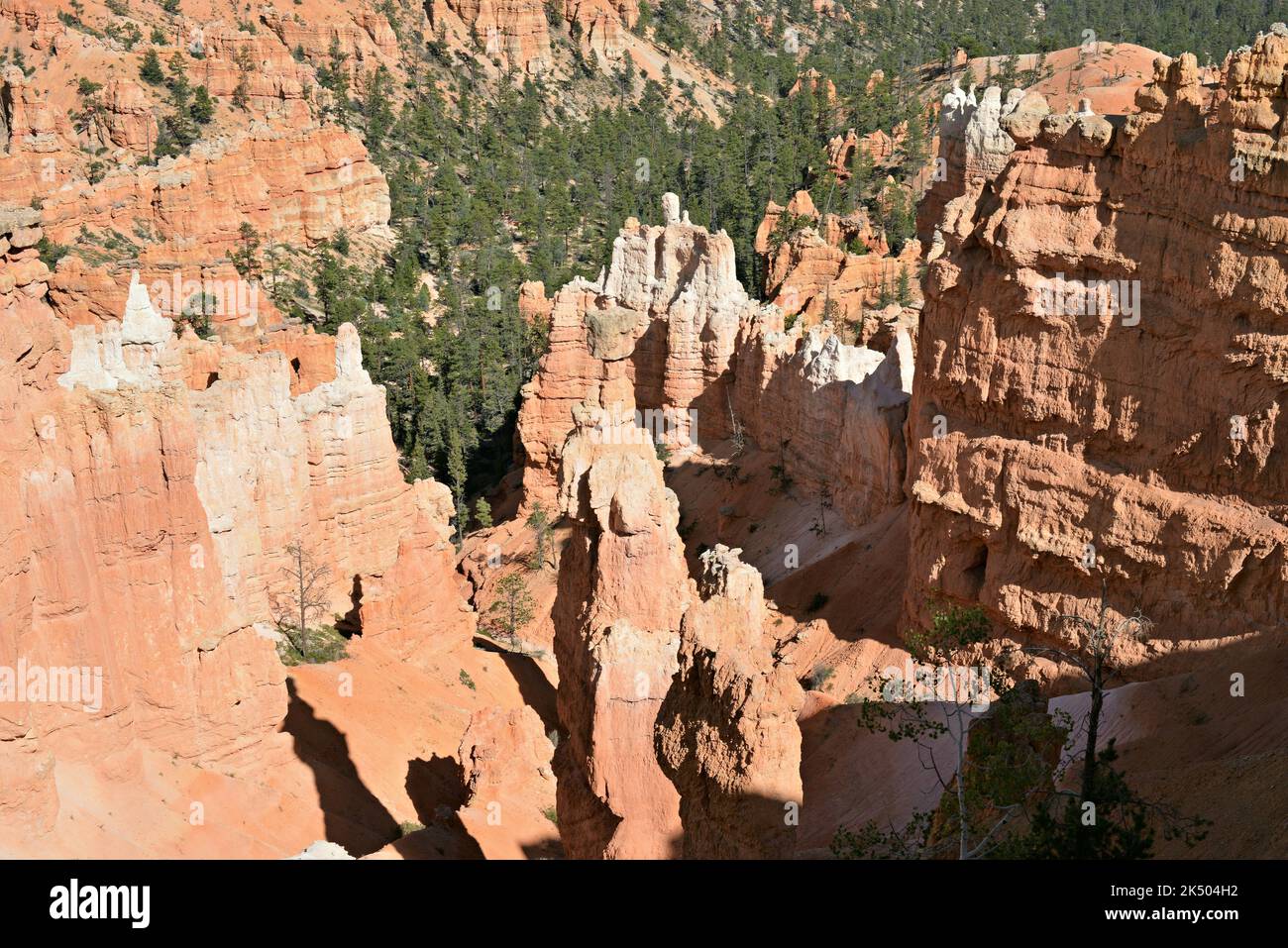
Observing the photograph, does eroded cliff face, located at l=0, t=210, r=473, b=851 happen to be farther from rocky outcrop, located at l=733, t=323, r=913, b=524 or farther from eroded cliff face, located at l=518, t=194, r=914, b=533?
eroded cliff face, located at l=518, t=194, r=914, b=533

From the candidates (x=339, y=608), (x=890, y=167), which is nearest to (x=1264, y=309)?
(x=339, y=608)

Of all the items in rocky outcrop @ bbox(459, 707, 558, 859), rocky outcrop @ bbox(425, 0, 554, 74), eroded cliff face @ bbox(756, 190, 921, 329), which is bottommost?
Result: rocky outcrop @ bbox(459, 707, 558, 859)

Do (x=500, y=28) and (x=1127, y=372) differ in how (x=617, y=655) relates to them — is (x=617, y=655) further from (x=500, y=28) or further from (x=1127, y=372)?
(x=500, y=28)

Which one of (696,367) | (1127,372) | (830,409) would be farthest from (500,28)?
(1127,372)

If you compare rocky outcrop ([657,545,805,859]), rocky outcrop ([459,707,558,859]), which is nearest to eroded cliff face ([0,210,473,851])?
rocky outcrop ([459,707,558,859])

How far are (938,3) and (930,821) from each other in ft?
427

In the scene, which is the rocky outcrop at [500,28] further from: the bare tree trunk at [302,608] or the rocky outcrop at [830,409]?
the bare tree trunk at [302,608]

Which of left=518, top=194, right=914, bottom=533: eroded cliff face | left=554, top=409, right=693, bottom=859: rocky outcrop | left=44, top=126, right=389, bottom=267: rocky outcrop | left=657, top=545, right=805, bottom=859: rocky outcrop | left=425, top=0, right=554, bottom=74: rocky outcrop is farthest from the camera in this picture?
left=425, top=0, right=554, bottom=74: rocky outcrop

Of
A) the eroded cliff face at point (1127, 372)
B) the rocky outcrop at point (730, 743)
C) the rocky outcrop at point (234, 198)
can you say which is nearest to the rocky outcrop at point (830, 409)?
the eroded cliff face at point (1127, 372)

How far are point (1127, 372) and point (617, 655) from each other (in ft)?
37.2

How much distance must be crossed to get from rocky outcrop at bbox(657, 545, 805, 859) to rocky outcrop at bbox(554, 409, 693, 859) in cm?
255

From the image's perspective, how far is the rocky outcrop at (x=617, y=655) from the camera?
17.4 meters

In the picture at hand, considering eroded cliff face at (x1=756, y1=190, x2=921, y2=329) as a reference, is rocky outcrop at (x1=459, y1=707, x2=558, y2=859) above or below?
below

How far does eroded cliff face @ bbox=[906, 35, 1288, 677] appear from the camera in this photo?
22031 millimetres
